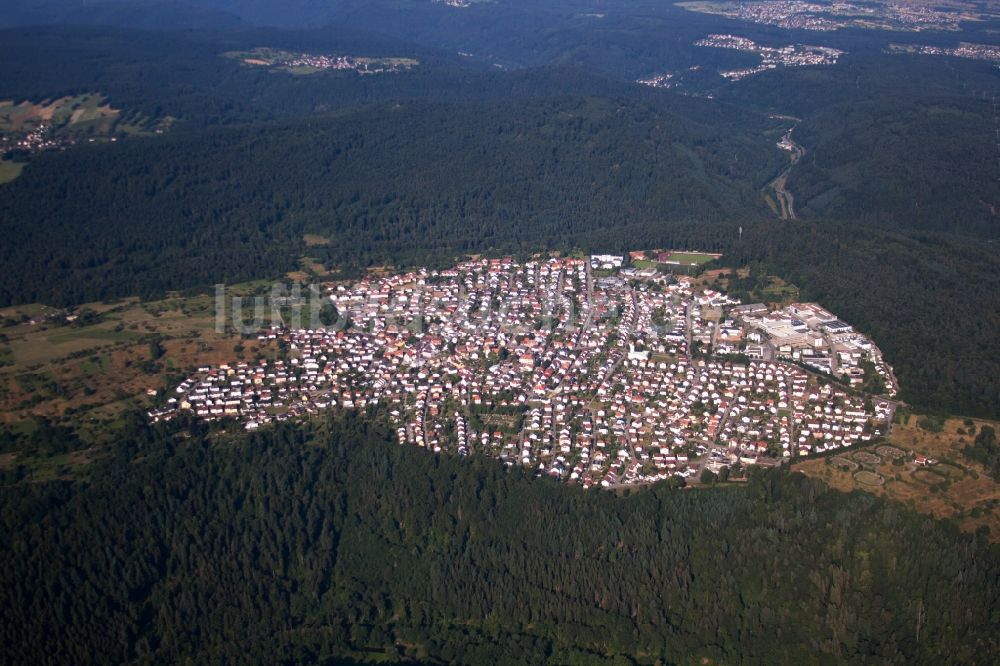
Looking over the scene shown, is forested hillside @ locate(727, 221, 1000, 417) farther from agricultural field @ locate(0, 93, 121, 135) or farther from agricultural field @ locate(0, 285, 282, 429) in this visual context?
agricultural field @ locate(0, 93, 121, 135)

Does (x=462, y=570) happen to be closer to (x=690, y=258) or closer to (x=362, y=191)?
(x=690, y=258)

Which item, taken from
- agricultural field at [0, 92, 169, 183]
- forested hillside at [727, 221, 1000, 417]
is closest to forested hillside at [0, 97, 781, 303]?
agricultural field at [0, 92, 169, 183]

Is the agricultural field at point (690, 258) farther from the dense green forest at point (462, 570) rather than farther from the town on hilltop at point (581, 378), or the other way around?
the dense green forest at point (462, 570)

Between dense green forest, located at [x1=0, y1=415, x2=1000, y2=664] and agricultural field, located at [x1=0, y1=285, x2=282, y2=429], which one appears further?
agricultural field, located at [x1=0, y1=285, x2=282, y2=429]

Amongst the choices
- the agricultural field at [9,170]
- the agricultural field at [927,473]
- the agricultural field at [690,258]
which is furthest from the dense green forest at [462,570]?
the agricultural field at [9,170]

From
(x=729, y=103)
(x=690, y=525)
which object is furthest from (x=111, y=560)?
(x=729, y=103)

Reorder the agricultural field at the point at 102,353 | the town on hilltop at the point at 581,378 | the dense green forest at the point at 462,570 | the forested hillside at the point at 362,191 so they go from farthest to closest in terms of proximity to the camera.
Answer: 1. the forested hillside at the point at 362,191
2. the agricultural field at the point at 102,353
3. the town on hilltop at the point at 581,378
4. the dense green forest at the point at 462,570
